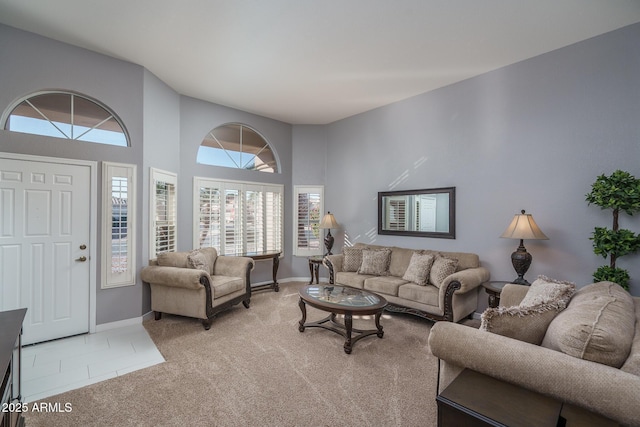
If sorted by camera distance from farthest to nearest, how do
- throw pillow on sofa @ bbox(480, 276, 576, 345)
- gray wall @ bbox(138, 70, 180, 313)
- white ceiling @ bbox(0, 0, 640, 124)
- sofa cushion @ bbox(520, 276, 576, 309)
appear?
gray wall @ bbox(138, 70, 180, 313) → white ceiling @ bbox(0, 0, 640, 124) → sofa cushion @ bbox(520, 276, 576, 309) → throw pillow on sofa @ bbox(480, 276, 576, 345)

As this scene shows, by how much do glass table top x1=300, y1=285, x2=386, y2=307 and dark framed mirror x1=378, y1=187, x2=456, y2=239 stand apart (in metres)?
1.69

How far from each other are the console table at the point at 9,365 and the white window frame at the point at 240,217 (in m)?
2.99

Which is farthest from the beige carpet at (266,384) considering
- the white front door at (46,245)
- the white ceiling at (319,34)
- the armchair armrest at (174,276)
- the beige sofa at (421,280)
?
the white ceiling at (319,34)

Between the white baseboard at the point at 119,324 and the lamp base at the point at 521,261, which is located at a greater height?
the lamp base at the point at 521,261

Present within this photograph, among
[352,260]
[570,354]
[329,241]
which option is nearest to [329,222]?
[329,241]

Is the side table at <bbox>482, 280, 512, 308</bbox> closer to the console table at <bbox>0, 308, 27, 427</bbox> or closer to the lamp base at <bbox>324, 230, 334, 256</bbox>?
the lamp base at <bbox>324, 230, 334, 256</bbox>

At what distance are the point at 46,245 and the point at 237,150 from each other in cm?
314

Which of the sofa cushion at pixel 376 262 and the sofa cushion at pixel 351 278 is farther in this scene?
the sofa cushion at pixel 376 262

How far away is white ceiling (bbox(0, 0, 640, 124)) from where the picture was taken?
2.71 meters

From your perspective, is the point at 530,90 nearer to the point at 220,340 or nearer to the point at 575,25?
the point at 575,25

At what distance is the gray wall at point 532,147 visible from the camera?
10.1 feet

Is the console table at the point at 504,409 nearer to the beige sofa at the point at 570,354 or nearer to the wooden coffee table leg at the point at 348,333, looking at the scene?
the beige sofa at the point at 570,354

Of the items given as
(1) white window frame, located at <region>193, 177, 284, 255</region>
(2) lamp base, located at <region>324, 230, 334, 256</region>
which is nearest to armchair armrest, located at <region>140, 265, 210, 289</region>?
(1) white window frame, located at <region>193, 177, 284, 255</region>

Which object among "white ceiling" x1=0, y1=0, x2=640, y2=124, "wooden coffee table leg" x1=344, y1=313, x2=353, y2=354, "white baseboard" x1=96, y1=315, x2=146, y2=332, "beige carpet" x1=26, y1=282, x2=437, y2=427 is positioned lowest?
"beige carpet" x1=26, y1=282, x2=437, y2=427
